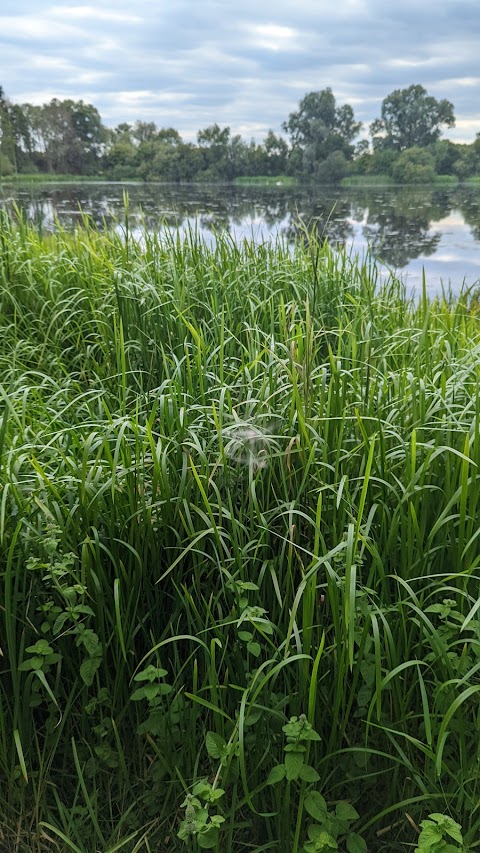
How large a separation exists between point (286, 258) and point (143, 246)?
2.33 ft

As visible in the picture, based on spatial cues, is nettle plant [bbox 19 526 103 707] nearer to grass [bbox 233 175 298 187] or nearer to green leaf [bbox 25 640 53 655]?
green leaf [bbox 25 640 53 655]

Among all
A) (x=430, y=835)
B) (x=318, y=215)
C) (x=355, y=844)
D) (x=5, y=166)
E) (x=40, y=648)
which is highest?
(x=5, y=166)

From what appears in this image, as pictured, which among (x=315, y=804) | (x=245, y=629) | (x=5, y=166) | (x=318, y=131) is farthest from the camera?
(x=318, y=131)

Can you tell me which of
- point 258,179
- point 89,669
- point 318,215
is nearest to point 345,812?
point 89,669

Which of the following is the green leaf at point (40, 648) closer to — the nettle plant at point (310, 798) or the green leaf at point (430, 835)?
the nettle plant at point (310, 798)

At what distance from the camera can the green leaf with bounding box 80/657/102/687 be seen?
1.05 m

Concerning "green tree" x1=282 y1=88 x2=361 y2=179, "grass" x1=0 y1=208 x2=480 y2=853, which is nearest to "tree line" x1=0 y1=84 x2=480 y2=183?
"green tree" x1=282 y1=88 x2=361 y2=179

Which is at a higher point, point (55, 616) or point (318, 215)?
point (318, 215)

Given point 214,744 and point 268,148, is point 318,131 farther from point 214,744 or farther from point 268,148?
point 214,744

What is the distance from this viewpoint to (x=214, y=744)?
3.22 ft

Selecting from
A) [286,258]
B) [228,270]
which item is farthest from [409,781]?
[286,258]

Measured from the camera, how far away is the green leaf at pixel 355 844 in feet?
3.12

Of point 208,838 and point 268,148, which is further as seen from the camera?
point 268,148

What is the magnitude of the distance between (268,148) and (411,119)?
1636 millimetres
